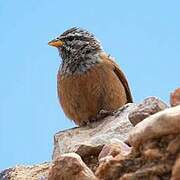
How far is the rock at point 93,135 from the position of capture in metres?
3.78

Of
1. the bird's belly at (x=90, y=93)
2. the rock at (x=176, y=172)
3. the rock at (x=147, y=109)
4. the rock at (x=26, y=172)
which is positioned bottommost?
the rock at (x=176, y=172)

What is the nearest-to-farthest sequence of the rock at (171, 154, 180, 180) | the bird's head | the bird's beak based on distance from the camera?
the rock at (171, 154, 180, 180) → the bird's head → the bird's beak

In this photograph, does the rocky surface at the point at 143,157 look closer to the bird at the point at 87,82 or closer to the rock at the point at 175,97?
the rock at the point at 175,97

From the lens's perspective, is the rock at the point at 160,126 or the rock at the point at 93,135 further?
the rock at the point at 93,135

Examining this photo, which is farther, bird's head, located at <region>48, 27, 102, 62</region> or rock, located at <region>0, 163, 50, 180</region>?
bird's head, located at <region>48, 27, 102, 62</region>

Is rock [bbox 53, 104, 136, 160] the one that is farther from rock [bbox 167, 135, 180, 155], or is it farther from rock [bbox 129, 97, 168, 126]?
rock [bbox 167, 135, 180, 155]

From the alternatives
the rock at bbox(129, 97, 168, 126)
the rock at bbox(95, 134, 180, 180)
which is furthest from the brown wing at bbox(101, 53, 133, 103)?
the rock at bbox(95, 134, 180, 180)

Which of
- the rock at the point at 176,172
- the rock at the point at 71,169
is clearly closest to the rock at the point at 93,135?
the rock at the point at 71,169

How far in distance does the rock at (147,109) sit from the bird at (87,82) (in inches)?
90.9

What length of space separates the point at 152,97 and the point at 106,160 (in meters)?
1.17

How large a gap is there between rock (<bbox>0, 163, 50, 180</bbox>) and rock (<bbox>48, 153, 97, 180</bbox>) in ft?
4.33

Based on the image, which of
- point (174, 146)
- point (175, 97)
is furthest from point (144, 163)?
point (175, 97)

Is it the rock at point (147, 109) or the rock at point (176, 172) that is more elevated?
the rock at point (147, 109)

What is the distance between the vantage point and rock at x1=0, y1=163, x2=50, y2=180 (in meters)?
4.33
